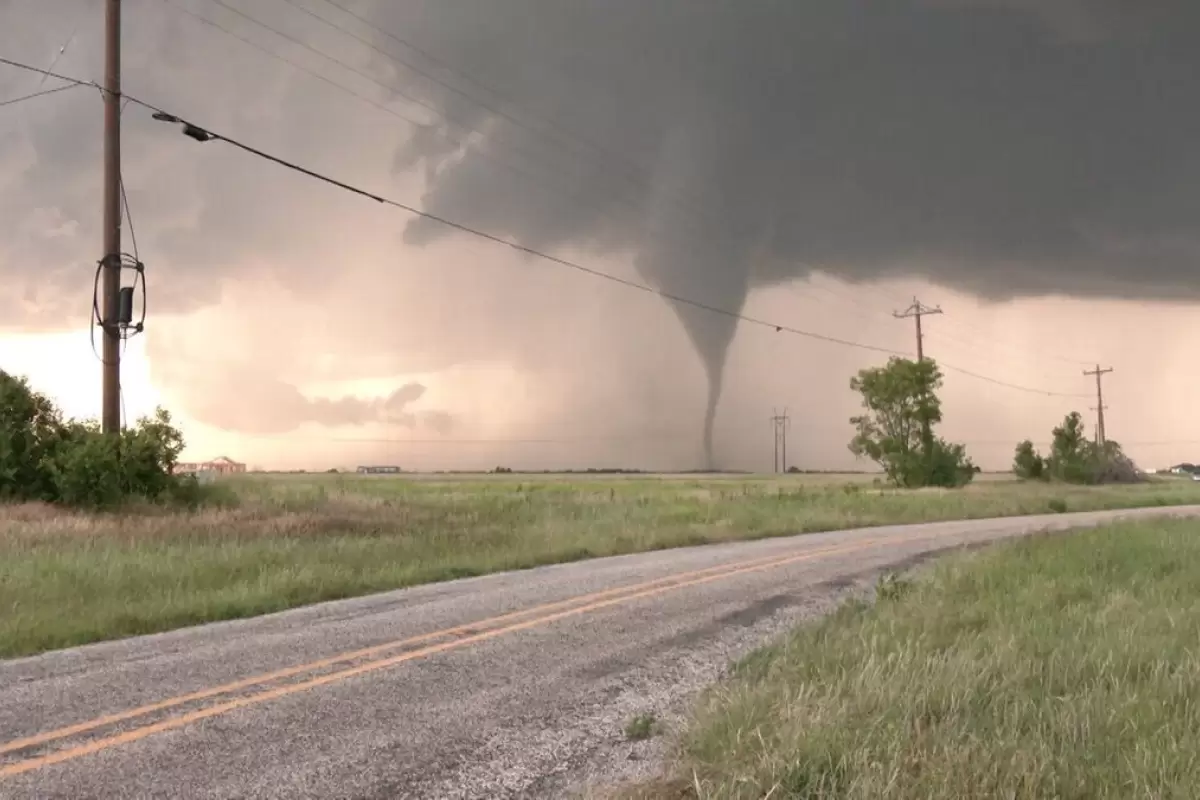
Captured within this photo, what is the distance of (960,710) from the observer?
5.88 meters

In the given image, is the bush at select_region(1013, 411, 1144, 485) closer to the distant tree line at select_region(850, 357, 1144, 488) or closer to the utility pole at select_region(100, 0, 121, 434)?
the distant tree line at select_region(850, 357, 1144, 488)

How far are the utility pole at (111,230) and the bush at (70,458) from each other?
2.18 feet

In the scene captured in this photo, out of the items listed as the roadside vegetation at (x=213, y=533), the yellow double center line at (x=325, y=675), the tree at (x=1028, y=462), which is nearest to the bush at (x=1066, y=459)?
the tree at (x=1028, y=462)

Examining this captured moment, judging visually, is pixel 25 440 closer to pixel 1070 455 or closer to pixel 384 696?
pixel 384 696

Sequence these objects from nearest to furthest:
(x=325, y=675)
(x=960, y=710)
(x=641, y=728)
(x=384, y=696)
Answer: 1. (x=960, y=710)
2. (x=641, y=728)
3. (x=384, y=696)
4. (x=325, y=675)

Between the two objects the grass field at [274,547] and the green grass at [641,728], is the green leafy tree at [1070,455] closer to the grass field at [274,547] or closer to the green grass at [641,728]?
the grass field at [274,547]

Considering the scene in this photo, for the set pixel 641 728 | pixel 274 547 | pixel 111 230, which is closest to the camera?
pixel 641 728

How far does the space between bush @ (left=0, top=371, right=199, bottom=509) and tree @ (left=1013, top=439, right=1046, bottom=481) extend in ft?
304

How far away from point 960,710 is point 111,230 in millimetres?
20749

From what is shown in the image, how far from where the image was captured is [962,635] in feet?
27.8

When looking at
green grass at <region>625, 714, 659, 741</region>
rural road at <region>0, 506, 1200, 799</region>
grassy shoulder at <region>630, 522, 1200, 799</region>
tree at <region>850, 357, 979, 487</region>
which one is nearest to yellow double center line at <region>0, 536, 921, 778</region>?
rural road at <region>0, 506, 1200, 799</region>

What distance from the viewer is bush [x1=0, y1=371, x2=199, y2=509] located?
67.3 feet

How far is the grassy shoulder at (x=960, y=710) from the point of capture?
15.3 feet

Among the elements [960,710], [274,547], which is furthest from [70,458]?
[960,710]
